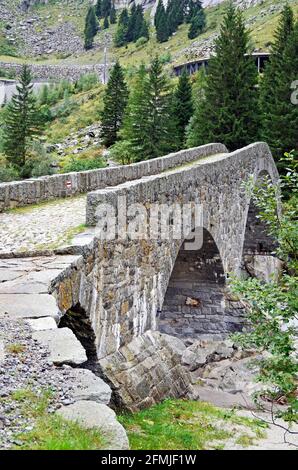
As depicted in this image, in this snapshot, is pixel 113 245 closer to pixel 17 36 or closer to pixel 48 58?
pixel 48 58

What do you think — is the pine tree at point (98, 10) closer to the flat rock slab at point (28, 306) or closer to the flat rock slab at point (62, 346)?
the flat rock slab at point (28, 306)

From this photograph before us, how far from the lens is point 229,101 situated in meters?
37.8

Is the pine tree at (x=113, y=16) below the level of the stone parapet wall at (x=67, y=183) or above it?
above

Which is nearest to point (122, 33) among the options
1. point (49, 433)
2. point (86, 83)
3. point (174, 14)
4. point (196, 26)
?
point (174, 14)

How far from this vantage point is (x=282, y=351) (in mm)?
6531

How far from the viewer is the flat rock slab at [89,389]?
423cm

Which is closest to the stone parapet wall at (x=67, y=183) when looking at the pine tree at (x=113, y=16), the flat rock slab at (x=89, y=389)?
the flat rock slab at (x=89, y=389)

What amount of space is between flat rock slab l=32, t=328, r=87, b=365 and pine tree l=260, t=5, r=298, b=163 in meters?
29.6

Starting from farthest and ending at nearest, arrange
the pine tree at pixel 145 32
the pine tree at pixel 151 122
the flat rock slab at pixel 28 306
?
the pine tree at pixel 145 32, the pine tree at pixel 151 122, the flat rock slab at pixel 28 306

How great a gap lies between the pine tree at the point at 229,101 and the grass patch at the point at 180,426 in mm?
27354

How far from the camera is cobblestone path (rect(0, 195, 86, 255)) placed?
8086 mm

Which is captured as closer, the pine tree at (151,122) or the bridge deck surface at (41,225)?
the bridge deck surface at (41,225)

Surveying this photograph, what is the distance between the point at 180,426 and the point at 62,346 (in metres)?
5.19

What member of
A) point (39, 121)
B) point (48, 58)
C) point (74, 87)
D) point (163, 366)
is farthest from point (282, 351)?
point (48, 58)
